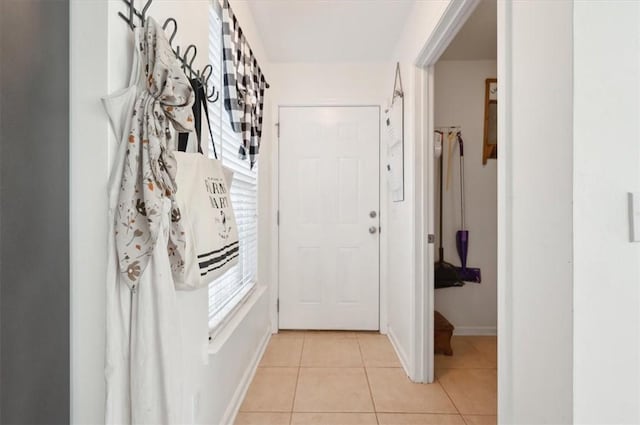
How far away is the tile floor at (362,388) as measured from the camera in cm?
176

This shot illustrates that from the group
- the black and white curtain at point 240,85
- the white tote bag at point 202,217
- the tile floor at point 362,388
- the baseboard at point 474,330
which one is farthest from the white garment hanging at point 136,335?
the baseboard at point 474,330

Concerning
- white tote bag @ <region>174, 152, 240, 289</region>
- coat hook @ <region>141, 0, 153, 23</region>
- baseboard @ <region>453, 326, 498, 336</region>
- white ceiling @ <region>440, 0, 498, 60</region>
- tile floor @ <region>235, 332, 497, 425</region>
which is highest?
white ceiling @ <region>440, 0, 498, 60</region>

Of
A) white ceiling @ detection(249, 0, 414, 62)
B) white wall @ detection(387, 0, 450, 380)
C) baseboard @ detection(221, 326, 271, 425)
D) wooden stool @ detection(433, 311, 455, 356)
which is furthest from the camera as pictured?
wooden stool @ detection(433, 311, 455, 356)

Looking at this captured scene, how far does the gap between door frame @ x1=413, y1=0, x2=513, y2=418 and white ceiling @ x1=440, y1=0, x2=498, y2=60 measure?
0.62 meters

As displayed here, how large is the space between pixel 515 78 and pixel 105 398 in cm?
143

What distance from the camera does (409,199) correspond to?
2236 millimetres

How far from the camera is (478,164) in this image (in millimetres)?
2949

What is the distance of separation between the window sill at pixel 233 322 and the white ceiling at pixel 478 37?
2.43m

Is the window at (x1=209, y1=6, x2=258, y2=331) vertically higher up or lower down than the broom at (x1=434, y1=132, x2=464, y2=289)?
higher up

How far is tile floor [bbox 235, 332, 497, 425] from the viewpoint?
1.76m

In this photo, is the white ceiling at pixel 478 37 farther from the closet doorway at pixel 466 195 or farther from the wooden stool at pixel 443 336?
the wooden stool at pixel 443 336
